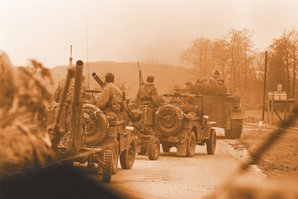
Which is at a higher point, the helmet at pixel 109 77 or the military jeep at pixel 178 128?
the helmet at pixel 109 77

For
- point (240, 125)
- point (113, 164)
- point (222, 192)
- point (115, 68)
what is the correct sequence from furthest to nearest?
point (115, 68), point (240, 125), point (113, 164), point (222, 192)

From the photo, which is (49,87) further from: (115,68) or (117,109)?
(115,68)

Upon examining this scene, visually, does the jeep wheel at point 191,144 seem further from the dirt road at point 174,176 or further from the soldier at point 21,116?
the soldier at point 21,116

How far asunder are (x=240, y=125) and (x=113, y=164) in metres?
16.4

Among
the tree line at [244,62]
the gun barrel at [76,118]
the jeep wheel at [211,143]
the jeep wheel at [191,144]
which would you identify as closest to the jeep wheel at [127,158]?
the gun barrel at [76,118]

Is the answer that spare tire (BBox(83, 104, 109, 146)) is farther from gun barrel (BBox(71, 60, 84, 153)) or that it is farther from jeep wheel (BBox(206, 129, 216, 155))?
jeep wheel (BBox(206, 129, 216, 155))

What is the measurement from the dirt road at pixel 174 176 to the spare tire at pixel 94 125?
2.28ft

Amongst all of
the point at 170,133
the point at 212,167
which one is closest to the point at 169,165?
the point at 212,167

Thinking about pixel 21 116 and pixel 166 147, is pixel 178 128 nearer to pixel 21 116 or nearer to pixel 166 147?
pixel 166 147

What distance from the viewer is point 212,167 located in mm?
14016

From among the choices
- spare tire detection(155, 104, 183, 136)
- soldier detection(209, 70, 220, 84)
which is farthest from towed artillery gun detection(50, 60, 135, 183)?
soldier detection(209, 70, 220, 84)

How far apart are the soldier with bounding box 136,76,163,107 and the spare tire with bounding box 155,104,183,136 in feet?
0.93

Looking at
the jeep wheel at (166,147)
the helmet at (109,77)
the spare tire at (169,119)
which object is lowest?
the jeep wheel at (166,147)

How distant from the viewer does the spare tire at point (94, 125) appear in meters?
10.8
